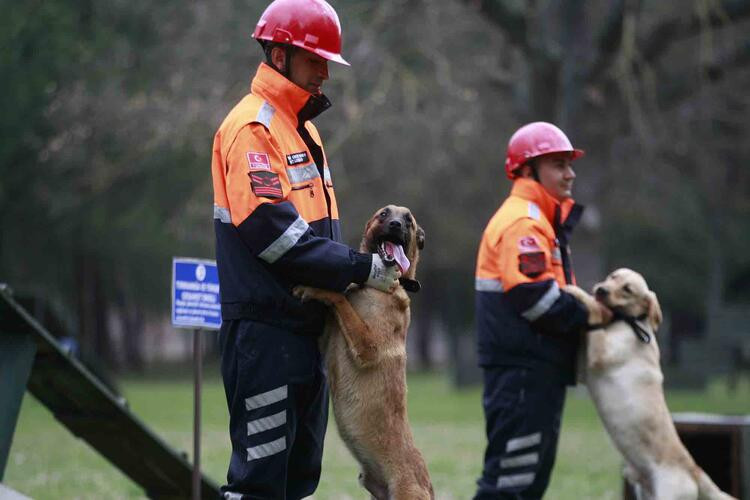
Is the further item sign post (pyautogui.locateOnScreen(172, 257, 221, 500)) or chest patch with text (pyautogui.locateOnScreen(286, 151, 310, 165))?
sign post (pyautogui.locateOnScreen(172, 257, 221, 500))

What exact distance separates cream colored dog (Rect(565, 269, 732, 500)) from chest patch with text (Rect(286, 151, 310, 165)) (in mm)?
2331

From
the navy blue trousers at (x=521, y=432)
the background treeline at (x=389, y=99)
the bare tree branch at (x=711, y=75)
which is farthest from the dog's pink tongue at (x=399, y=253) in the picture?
the bare tree branch at (x=711, y=75)

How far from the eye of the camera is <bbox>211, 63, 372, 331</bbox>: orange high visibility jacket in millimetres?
4641

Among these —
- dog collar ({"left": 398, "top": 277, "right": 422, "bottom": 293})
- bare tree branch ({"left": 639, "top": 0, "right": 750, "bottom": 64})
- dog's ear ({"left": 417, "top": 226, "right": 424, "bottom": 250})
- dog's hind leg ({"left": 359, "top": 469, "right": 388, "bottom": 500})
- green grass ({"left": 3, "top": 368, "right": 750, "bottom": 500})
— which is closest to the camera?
dog's hind leg ({"left": 359, "top": 469, "right": 388, "bottom": 500})

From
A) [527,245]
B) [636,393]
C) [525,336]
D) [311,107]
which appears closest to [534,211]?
[527,245]

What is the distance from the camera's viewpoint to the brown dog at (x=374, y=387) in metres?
4.83

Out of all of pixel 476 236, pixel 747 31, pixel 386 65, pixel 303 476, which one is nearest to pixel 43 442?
pixel 386 65

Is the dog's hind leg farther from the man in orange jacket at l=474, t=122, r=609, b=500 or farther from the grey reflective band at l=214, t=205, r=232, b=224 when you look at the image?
the man in orange jacket at l=474, t=122, r=609, b=500

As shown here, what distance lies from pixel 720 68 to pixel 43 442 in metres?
11.9

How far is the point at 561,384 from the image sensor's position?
6707 millimetres

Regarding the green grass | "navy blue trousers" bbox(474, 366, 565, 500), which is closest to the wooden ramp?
"navy blue trousers" bbox(474, 366, 565, 500)

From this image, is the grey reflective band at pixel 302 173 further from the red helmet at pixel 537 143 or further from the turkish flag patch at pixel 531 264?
the red helmet at pixel 537 143

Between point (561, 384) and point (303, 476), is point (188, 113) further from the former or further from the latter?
point (303, 476)

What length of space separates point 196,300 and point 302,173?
84.2 inches
